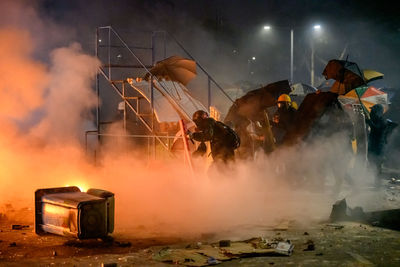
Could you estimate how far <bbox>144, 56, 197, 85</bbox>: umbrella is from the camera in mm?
12492

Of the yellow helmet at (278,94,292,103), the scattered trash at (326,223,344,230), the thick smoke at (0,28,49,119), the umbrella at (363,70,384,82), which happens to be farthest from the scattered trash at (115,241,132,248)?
the umbrella at (363,70,384,82)

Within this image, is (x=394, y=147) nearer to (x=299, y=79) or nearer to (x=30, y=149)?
(x=30, y=149)

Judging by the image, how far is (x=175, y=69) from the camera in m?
13.0

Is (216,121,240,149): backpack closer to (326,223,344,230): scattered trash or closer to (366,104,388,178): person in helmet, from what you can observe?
(326,223,344,230): scattered trash

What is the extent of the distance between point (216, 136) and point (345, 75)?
4.59m

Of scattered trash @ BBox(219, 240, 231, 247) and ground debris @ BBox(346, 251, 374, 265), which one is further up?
scattered trash @ BBox(219, 240, 231, 247)

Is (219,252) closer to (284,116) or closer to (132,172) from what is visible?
(284,116)

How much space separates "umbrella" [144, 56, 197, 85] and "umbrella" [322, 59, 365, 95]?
13.4 feet

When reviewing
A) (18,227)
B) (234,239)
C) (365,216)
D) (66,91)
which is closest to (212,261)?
(234,239)

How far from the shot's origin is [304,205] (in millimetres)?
8484

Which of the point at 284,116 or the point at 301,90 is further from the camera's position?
the point at 301,90

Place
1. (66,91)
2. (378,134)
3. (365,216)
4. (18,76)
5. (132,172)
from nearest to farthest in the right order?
(365,216) < (378,134) < (18,76) < (132,172) < (66,91)

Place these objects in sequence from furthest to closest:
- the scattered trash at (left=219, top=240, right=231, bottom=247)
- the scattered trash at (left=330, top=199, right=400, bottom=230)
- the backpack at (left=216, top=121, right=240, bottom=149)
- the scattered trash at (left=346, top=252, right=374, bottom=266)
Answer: the backpack at (left=216, top=121, right=240, bottom=149) → the scattered trash at (left=330, top=199, right=400, bottom=230) → the scattered trash at (left=219, top=240, right=231, bottom=247) → the scattered trash at (left=346, top=252, right=374, bottom=266)

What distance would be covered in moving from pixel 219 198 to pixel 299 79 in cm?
3390
